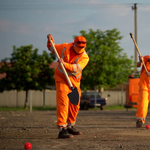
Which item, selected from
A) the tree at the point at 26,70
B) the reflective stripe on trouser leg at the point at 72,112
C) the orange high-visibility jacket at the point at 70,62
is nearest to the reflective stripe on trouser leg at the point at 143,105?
the reflective stripe on trouser leg at the point at 72,112

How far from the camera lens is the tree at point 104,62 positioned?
32.4 m

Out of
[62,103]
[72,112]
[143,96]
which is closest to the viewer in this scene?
[62,103]

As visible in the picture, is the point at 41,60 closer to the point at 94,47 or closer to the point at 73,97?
the point at 94,47

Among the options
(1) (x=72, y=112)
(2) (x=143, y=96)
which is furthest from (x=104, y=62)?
(1) (x=72, y=112)

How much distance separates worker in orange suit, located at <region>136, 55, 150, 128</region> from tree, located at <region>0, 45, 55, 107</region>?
65.0 feet

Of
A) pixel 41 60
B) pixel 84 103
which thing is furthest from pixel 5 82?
pixel 84 103

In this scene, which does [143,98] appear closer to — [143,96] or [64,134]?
[143,96]

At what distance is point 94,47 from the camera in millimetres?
33781

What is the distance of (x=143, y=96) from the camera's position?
31.8 feet

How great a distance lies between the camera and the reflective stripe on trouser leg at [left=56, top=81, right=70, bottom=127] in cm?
697

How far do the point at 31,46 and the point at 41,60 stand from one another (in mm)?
1448

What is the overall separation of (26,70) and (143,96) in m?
20.6

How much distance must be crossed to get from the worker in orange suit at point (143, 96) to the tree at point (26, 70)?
19.8 m

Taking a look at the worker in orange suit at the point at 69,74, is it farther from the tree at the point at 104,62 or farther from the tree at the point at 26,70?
the tree at the point at 104,62
